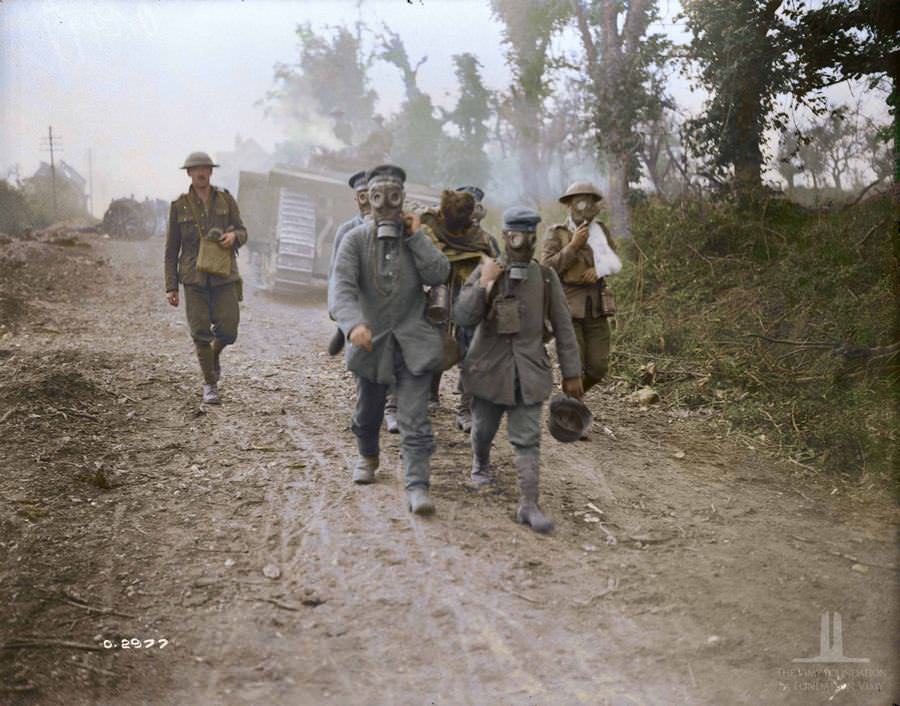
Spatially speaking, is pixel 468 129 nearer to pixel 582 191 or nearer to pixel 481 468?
pixel 582 191

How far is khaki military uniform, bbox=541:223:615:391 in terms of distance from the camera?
5164mm

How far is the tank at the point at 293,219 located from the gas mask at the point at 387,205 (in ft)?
31.3

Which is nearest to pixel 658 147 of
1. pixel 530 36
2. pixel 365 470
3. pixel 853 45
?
pixel 530 36

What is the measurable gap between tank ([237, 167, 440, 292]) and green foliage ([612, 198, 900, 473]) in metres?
6.11

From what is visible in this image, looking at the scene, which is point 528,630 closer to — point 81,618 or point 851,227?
point 81,618

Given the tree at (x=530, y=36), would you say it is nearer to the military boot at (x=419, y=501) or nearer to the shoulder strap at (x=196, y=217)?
the shoulder strap at (x=196, y=217)

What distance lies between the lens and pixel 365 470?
14.2 ft

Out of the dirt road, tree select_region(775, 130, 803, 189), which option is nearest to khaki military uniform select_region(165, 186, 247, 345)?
the dirt road

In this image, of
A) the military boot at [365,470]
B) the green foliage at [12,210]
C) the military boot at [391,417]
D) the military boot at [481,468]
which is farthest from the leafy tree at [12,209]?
the military boot at [481,468]

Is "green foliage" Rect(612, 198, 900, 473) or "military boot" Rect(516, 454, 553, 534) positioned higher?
"green foliage" Rect(612, 198, 900, 473)

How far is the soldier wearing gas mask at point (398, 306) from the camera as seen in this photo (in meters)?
3.87

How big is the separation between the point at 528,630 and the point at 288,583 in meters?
1.06

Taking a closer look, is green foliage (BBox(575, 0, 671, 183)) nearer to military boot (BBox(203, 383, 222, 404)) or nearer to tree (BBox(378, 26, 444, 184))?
military boot (BBox(203, 383, 222, 404))

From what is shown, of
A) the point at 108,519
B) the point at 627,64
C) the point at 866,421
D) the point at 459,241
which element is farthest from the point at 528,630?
the point at 627,64
